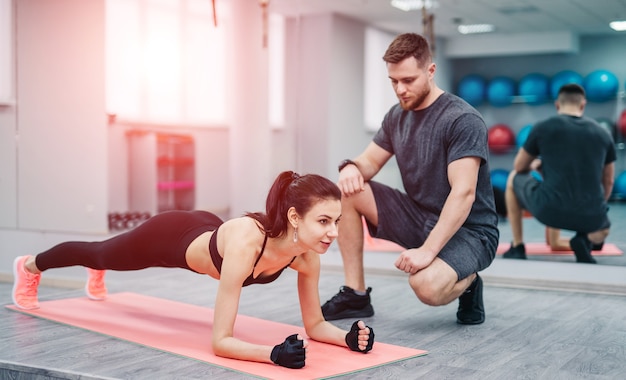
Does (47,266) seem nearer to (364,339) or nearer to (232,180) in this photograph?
(364,339)

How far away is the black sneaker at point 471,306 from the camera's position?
284cm

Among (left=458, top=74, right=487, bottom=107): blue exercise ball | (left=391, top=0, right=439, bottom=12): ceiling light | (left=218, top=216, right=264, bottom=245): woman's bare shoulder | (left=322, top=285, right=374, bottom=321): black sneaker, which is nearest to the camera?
(left=218, top=216, right=264, bottom=245): woman's bare shoulder

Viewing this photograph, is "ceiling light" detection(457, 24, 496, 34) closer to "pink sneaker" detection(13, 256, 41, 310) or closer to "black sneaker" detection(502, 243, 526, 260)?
"black sneaker" detection(502, 243, 526, 260)

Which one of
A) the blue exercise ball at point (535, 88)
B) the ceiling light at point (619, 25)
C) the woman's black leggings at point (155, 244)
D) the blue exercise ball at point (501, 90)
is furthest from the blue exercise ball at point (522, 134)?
the woman's black leggings at point (155, 244)

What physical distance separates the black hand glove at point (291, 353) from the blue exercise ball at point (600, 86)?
2973 millimetres

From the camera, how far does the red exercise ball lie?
4957 millimetres

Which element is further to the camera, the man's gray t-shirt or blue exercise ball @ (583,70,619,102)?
blue exercise ball @ (583,70,619,102)

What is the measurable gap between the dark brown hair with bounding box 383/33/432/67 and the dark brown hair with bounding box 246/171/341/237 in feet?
2.26

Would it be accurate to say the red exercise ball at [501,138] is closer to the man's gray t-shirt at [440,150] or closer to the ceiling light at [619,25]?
the ceiling light at [619,25]

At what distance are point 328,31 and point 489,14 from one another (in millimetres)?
2138

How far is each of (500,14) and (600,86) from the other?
74 centimetres

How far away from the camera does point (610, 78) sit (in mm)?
4242

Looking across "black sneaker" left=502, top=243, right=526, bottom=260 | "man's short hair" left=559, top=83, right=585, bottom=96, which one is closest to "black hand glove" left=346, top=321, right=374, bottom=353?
"black sneaker" left=502, top=243, right=526, bottom=260

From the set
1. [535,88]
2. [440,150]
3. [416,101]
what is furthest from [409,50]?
[535,88]
